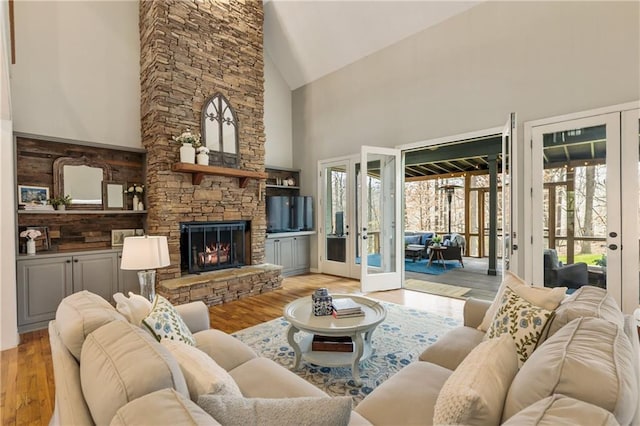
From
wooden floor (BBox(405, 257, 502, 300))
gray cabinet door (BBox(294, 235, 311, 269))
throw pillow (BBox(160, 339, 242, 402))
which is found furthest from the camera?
gray cabinet door (BBox(294, 235, 311, 269))

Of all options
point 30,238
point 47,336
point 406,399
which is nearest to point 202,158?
point 30,238

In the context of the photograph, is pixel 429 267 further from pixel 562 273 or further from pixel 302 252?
pixel 562 273

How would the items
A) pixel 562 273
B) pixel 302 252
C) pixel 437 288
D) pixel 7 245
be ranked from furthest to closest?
pixel 302 252 → pixel 437 288 → pixel 562 273 → pixel 7 245

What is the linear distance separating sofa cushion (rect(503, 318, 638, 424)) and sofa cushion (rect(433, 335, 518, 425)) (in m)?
0.05

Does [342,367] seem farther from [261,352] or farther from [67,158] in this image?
[67,158]

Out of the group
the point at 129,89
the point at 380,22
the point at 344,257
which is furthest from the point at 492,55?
the point at 129,89

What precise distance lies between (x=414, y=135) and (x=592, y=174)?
2335 mm

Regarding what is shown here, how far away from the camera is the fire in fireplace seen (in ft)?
15.4

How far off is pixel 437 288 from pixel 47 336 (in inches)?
212

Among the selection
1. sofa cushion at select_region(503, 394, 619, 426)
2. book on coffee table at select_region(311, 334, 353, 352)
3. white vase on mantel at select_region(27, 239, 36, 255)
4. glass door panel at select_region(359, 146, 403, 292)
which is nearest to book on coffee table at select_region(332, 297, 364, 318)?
book on coffee table at select_region(311, 334, 353, 352)

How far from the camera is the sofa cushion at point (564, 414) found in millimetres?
684

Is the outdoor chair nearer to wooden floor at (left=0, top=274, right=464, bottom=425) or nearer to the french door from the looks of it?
the french door

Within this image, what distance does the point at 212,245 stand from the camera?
16.4ft

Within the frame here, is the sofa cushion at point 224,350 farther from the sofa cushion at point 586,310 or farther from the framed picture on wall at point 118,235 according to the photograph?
the framed picture on wall at point 118,235
